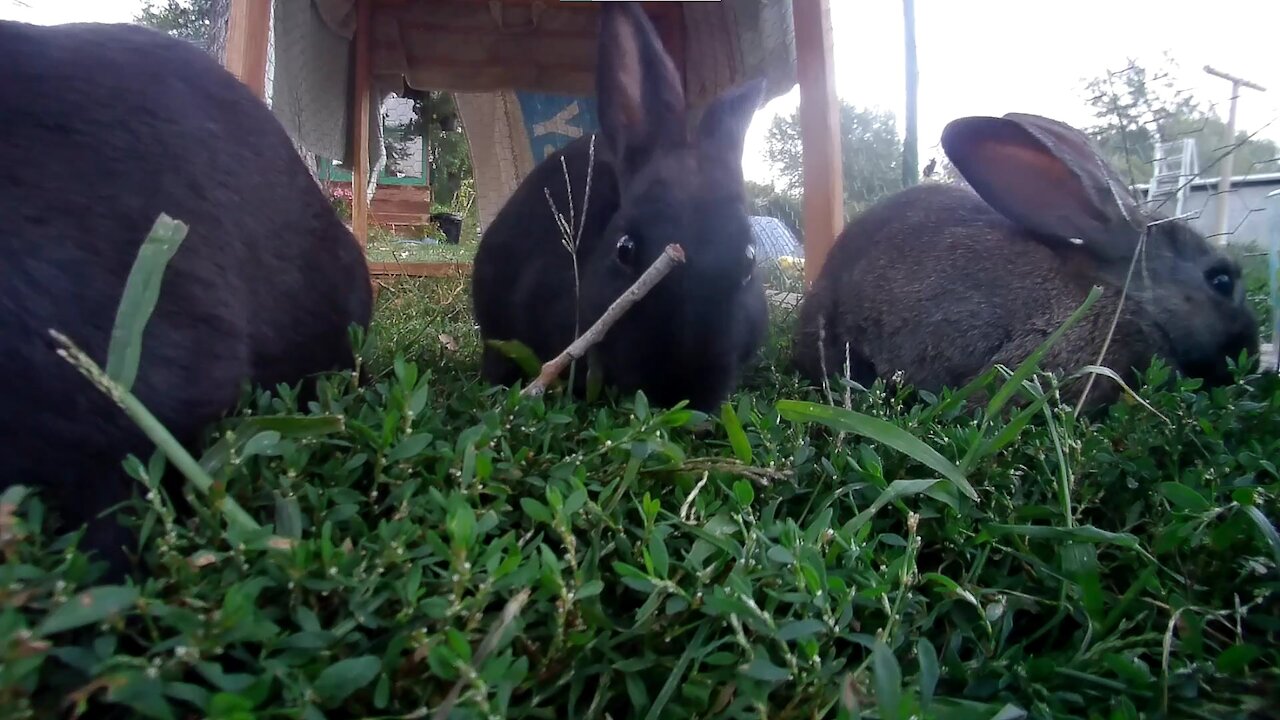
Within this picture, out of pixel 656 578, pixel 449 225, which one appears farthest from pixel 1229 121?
pixel 449 225

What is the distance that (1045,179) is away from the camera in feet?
9.27

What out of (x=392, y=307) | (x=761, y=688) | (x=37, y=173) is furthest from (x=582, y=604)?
(x=392, y=307)

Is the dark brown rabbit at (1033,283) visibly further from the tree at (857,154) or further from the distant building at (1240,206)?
the tree at (857,154)

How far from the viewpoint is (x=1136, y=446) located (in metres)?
1.63

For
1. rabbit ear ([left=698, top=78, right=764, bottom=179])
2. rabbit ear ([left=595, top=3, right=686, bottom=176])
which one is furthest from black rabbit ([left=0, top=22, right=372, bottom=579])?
rabbit ear ([left=698, top=78, right=764, bottom=179])

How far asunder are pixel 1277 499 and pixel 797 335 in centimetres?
208

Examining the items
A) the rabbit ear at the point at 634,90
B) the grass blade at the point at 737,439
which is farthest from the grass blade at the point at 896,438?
the rabbit ear at the point at 634,90

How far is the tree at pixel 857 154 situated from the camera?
3859 mm

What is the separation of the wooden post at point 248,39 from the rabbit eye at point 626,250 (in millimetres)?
1971

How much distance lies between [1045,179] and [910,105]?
1220 mm

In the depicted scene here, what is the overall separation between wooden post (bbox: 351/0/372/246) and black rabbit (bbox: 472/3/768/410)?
7.62ft

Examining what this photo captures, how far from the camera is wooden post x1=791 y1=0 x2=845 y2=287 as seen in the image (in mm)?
3668

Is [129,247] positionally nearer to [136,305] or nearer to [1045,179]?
[136,305]

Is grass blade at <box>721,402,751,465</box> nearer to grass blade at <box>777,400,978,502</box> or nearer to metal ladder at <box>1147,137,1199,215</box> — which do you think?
grass blade at <box>777,400,978,502</box>
